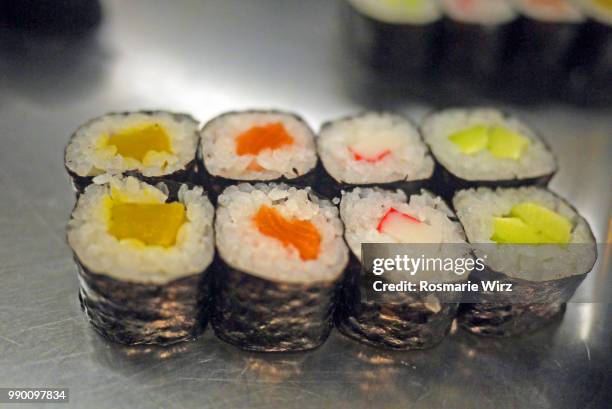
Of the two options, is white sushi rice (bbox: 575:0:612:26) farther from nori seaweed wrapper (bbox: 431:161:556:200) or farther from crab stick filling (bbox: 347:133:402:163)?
crab stick filling (bbox: 347:133:402:163)

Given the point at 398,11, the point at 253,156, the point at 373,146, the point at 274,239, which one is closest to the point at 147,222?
the point at 274,239

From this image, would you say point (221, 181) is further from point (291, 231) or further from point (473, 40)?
point (473, 40)

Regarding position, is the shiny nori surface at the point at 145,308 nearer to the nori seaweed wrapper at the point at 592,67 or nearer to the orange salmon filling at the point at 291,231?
the orange salmon filling at the point at 291,231

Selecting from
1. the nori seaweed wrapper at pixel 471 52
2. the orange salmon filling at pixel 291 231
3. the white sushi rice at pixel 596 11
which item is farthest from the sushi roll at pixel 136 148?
the white sushi rice at pixel 596 11

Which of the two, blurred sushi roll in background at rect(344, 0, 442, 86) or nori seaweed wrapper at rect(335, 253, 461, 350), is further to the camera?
blurred sushi roll in background at rect(344, 0, 442, 86)

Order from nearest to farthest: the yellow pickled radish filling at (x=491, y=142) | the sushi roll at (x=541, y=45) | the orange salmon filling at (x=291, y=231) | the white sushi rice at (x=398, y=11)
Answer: the orange salmon filling at (x=291, y=231) → the yellow pickled radish filling at (x=491, y=142) → the white sushi rice at (x=398, y=11) → the sushi roll at (x=541, y=45)

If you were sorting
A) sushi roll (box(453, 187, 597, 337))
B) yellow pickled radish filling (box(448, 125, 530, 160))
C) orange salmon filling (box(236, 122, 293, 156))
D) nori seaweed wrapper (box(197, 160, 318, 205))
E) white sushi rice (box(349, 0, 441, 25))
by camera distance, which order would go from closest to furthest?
sushi roll (box(453, 187, 597, 337)) → nori seaweed wrapper (box(197, 160, 318, 205)) → orange salmon filling (box(236, 122, 293, 156)) → yellow pickled radish filling (box(448, 125, 530, 160)) → white sushi rice (box(349, 0, 441, 25))

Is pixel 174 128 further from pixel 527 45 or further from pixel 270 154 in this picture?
pixel 527 45

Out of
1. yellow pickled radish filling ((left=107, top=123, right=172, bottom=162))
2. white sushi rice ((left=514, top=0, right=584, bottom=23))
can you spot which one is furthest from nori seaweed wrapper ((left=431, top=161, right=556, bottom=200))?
white sushi rice ((left=514, top=0, right=584, bottom=23))
